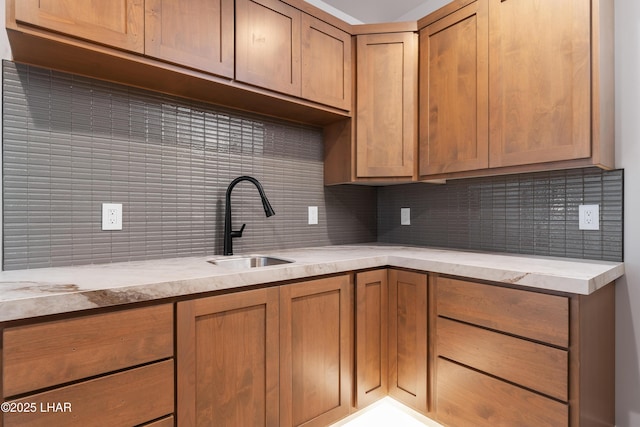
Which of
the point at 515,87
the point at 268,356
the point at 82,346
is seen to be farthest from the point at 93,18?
the point at 515,87

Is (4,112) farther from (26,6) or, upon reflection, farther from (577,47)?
(577,47)

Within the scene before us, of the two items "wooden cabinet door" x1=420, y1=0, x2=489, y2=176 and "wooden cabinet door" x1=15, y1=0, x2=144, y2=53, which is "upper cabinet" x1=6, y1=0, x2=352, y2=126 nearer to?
"wooden cabinet door" x1=15, y1=0, x2=144, y2=53

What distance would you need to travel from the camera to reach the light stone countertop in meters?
0.95

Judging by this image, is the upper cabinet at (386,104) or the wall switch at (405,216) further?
the wall switch at (405,216)

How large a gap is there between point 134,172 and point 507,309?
1.77m

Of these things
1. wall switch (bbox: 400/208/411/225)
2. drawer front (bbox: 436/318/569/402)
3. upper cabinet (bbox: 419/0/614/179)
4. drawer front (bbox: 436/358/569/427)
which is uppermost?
upper cabinet (bbox: 419/0/614/179)

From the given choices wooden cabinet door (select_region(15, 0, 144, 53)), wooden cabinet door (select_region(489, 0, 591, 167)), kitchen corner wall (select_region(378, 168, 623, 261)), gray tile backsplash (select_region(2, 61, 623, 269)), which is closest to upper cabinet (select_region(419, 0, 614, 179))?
wooden cabinet door (select_region(489, 0, 591, 167))

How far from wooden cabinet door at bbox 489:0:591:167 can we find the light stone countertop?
20.5 inches

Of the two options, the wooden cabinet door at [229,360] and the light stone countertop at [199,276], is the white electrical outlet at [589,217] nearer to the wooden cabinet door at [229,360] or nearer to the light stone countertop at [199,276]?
the light stone countertop at [199,276]

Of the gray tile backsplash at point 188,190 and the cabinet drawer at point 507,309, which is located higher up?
the gray tile backsplash at point 188,190

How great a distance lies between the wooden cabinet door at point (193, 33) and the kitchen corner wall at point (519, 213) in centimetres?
155

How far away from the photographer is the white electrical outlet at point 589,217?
64.1 inches

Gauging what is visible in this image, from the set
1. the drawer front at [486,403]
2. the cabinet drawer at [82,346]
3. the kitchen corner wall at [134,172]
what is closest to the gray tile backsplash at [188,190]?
the kitchen corner wall at [134,172]

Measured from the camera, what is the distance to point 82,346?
98 centimetres
